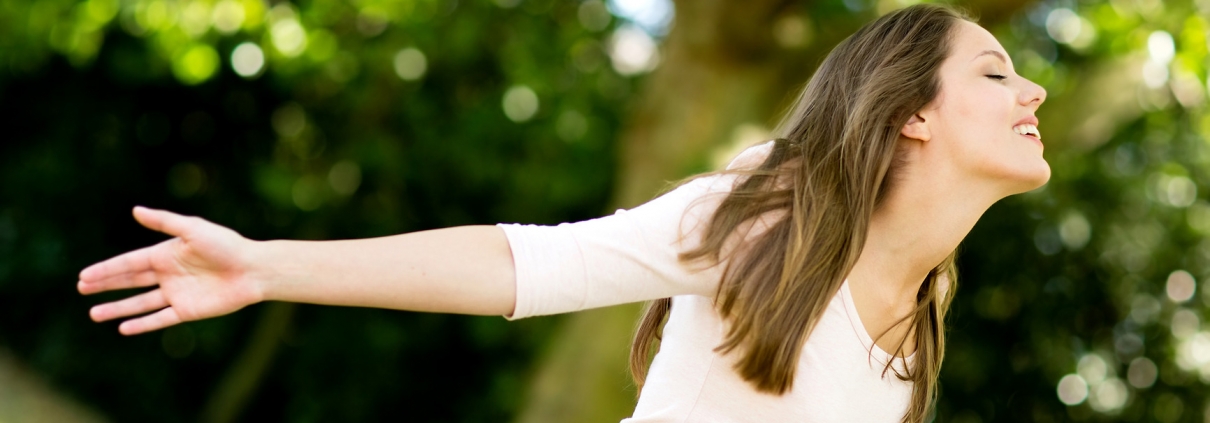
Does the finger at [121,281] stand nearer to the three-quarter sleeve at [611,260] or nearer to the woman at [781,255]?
the woman at [781,255]

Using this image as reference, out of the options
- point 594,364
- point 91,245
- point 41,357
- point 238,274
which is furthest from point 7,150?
point 238,274

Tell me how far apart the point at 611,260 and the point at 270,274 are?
0.54m

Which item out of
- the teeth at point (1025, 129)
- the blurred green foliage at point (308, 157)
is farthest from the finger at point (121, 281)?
the blurred green foliage at point (308, 157)

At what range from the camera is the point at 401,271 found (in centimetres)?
169

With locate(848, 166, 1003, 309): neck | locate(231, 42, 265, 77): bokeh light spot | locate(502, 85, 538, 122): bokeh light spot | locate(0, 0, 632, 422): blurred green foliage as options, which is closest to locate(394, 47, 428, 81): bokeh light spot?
locate(0, 0, 632, 422): blurred green foliage

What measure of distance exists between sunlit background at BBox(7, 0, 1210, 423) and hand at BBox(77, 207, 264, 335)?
3852mm

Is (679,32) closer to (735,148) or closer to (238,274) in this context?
(735,148)

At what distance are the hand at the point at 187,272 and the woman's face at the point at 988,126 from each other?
1287 mm

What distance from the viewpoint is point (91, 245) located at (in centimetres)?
697

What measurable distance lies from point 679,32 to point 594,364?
178cm

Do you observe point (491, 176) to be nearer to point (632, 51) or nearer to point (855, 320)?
point (632, 51)

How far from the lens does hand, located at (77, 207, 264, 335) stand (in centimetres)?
161

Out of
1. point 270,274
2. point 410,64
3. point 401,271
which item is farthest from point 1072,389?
point 270,274

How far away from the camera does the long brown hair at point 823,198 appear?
1916mm
